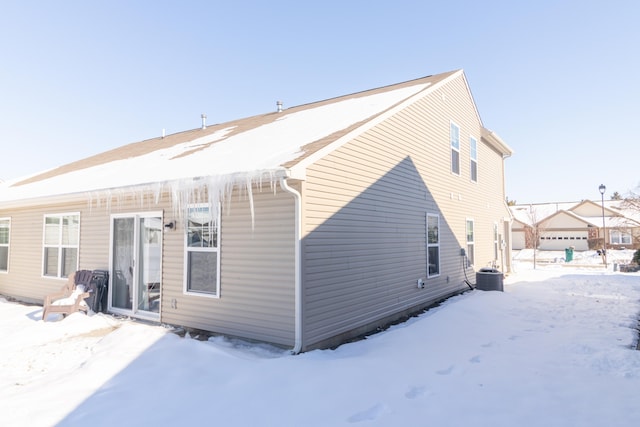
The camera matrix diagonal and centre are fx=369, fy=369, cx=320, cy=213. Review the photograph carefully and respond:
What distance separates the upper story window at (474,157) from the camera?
11.2 m

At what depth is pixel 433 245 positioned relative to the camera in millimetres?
8547

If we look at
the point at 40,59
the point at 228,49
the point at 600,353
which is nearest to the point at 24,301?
the point at 40,59

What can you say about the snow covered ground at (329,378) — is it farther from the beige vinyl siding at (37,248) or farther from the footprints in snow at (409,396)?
the beige vinyl siding at (37,248)

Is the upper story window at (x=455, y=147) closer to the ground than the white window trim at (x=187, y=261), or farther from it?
farther from it

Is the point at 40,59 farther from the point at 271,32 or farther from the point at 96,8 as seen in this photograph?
the point at 271,32

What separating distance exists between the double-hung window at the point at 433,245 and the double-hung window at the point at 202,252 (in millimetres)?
4864

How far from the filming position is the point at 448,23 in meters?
10.7

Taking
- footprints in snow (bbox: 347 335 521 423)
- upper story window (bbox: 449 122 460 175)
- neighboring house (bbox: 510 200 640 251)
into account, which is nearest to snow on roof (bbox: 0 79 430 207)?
upper story window (bbox: 449 122 460 175)

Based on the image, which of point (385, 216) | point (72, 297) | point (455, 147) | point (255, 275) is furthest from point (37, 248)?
point (455, 147)

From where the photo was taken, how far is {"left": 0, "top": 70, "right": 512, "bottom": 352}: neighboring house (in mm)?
4922

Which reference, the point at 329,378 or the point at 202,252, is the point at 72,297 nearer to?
the point at 202,252

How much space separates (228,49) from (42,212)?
8234 mm

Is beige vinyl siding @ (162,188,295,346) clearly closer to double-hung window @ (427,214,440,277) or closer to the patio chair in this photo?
the patio chair

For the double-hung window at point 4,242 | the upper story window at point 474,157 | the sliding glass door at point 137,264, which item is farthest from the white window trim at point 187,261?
the upper story window at point 474,157
